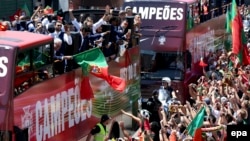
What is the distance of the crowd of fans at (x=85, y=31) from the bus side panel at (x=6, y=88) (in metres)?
2.08

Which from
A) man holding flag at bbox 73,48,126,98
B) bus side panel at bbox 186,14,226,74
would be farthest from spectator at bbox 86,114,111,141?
bus side panel at bbox 186,14,226,74

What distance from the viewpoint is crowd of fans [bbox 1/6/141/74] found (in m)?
13.8

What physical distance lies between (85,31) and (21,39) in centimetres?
346

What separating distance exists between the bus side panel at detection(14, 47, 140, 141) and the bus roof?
2.19 ft

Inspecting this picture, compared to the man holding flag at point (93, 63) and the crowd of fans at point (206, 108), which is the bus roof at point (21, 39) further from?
the crowd of fans at point (206, 108)

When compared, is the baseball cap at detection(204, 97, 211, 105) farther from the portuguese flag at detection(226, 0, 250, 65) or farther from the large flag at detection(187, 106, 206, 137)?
the portuguese flag at detection(226, 0, 250, 65)

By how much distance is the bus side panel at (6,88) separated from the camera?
10.8 metres

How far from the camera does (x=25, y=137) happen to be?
444 inches

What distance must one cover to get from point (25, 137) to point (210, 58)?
47.8 feet

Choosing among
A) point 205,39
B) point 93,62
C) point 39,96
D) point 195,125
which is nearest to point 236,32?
point 205,39

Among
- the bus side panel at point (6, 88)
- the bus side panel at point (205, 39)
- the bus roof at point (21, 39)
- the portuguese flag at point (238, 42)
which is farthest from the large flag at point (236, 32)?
the bus side panel at point (6, 88)

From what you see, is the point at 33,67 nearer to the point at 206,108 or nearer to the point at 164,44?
the point at 206,108

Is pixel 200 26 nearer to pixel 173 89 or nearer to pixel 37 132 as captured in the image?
pixel 173 89

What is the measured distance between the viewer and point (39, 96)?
11852 mm
